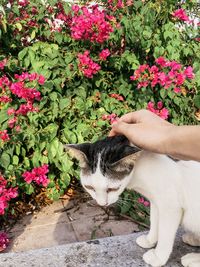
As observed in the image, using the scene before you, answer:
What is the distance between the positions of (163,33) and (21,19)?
43.5 inches

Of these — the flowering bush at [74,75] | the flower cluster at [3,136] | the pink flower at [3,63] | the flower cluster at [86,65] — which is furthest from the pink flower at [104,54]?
the flower cluster at [3,136]

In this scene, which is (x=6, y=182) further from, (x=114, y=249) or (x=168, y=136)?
(x=168, y=136)

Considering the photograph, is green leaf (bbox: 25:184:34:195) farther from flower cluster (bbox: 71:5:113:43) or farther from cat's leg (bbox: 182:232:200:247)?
cat's leg (bbox: 182:232:200:247)

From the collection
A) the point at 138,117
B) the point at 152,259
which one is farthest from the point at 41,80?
the point at 152,259

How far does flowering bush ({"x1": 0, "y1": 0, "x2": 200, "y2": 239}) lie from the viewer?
2734mm

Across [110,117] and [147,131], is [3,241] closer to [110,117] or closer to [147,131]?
[110,117]

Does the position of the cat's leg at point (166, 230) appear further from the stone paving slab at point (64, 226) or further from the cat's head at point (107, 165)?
the stone paving slab at point (64, 226)

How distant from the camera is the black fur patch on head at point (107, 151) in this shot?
4.82 feet

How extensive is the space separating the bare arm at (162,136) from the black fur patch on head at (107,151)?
4 centimetres

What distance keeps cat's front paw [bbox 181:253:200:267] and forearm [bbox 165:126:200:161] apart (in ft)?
1.89

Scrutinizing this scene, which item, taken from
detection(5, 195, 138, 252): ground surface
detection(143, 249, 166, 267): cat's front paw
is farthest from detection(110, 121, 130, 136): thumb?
detection(5, 195, 138, 252): ground surface

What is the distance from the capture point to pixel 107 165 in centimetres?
148

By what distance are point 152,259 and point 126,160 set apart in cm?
49

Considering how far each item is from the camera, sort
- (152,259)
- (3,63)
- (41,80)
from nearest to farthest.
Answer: (152,259) → (41,80) → (3,63)
